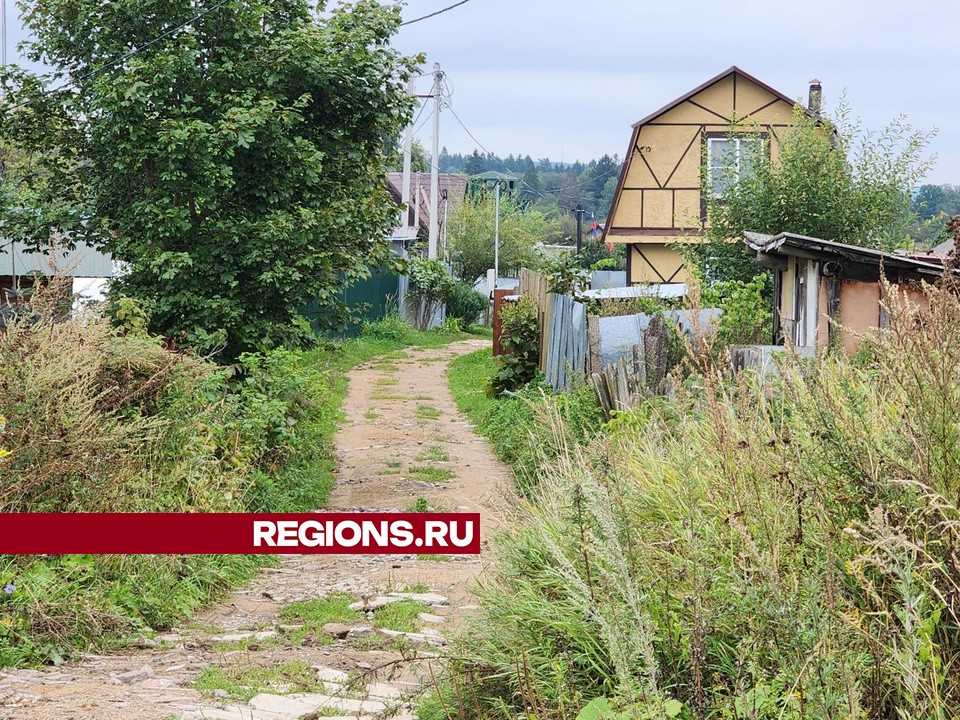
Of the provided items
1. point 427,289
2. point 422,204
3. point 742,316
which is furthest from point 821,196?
point 422,204

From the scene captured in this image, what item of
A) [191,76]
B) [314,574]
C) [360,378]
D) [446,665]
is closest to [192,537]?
[314,574]

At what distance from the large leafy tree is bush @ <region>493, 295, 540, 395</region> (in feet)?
15.1

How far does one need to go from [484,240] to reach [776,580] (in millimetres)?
46868

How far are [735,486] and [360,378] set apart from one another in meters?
17.8

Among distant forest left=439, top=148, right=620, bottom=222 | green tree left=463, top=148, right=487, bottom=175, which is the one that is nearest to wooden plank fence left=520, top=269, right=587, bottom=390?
distant forest left=439, top=148, right=620, bottom=222

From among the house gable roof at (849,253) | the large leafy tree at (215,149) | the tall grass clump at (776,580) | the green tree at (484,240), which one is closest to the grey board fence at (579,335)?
the house gable roof at (849,253)

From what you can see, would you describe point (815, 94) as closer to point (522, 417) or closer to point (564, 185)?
point (522, 417)

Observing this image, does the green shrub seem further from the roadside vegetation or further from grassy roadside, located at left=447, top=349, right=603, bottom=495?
the roadside vegetation

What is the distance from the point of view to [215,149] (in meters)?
10.5

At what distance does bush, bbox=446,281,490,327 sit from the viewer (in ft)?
132

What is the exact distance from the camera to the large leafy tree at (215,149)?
10.8 m

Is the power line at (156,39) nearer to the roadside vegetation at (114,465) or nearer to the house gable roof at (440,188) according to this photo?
the roadside vegetation at (114,465)

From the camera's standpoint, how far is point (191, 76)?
440 inches

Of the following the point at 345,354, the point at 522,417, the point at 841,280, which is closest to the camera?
the point at 841,280
